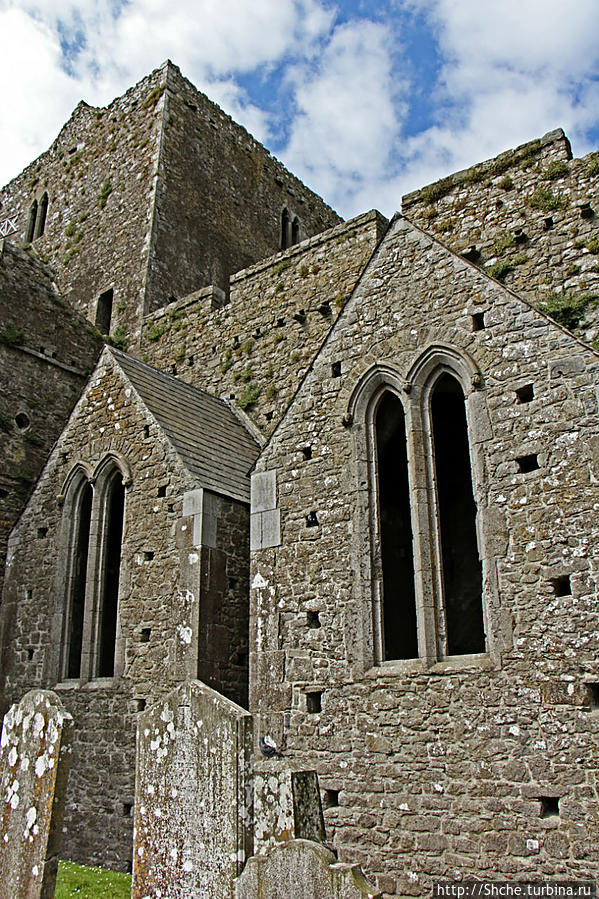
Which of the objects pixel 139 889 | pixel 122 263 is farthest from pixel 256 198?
pixel 139 889

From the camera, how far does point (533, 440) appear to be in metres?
8.03

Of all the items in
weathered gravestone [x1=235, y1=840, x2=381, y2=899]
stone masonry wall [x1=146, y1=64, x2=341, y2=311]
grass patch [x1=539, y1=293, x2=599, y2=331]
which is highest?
stone masonry wall [x1=146, y1=64, x2=341, y2=311]

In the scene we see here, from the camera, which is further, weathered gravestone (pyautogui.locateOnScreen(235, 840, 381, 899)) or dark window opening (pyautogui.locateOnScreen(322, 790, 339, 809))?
dark window opening (pyautogui.locateOnScreen(322, 790, 339, 809))

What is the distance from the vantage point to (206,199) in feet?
65.5

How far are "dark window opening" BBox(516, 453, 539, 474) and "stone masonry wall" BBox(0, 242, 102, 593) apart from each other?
9.06 meters

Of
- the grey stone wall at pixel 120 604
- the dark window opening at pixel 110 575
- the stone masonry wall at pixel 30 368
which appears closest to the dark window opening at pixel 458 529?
the grey stone wall at pixel 120 604

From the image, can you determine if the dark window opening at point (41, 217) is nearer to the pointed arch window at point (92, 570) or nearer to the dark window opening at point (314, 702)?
the pointed arch window at point (92, 570)

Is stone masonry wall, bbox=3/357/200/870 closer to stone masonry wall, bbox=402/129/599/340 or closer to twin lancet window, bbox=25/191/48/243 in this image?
stone masonry wall, bbox=402/129/599/340

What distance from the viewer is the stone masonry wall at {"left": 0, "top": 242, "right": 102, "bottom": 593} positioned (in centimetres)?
1396

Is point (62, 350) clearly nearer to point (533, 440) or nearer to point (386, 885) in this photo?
point (533, 440)

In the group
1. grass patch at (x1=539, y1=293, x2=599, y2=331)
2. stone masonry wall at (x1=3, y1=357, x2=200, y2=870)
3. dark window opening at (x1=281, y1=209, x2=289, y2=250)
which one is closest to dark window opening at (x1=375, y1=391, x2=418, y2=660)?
grass patch at (x1=539, y1=293, x2=599, y2=331)

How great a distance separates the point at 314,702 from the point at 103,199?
1554cm

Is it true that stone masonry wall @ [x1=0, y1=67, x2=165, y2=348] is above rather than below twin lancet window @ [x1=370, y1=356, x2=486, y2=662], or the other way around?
above

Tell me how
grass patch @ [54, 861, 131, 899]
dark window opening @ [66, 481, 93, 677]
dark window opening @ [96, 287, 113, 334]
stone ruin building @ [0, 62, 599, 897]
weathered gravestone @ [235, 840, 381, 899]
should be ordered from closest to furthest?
1. weathered gravestone @ [235, 840, 381, 899]
2. stone ruin building @ [0, 62, 599, 897]
3. grass patch @ [54, 861, 131, 899]
4. dark window opening @ [66, 481, 93, 677]
5. dark window opening @ [96, 287, 113, 334]
